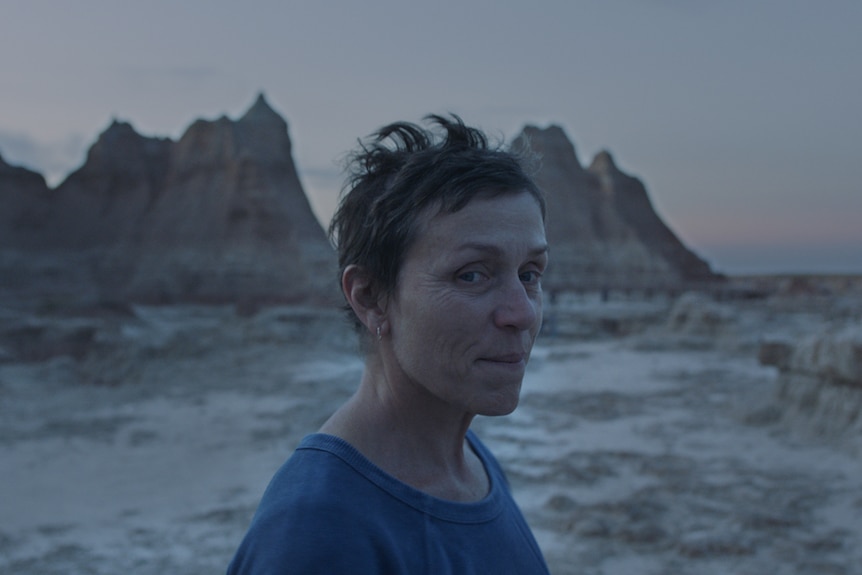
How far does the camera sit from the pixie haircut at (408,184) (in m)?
1.32

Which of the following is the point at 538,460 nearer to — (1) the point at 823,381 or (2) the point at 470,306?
(1) the point at 823,381

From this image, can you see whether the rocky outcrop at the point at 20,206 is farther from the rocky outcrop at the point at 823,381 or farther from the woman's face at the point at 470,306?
the woman's face at the point at 470,306

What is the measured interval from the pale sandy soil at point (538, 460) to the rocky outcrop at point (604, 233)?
34.1 meters

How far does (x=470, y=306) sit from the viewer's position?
1297 millimetres

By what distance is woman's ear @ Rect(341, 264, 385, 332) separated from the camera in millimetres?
1400

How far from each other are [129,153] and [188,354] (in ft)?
99.4

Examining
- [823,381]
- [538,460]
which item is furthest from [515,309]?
[823,381]

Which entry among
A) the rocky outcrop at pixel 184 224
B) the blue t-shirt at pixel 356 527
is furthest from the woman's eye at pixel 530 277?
the rocky outcrop at pixel 184 224

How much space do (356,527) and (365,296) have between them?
1.48 feet

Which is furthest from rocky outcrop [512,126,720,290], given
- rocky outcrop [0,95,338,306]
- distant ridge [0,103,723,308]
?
rocky outcrop [0,95,338,306]

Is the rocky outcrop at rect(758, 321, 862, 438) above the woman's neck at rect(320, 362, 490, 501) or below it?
below

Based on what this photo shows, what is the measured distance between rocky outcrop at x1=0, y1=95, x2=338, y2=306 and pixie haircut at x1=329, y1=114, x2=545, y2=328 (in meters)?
34.1

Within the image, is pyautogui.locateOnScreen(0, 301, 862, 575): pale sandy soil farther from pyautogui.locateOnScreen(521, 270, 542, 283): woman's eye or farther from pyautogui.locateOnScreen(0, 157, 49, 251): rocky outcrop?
pyautogui.locateOnScreen(0, 157, 49, 251): rocky outcrop

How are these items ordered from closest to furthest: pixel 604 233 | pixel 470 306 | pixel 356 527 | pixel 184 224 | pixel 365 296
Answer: pixel 356 527 → pixel 470 306 → pixel 365 296 → pixel 184 224 → pixel 604 233
